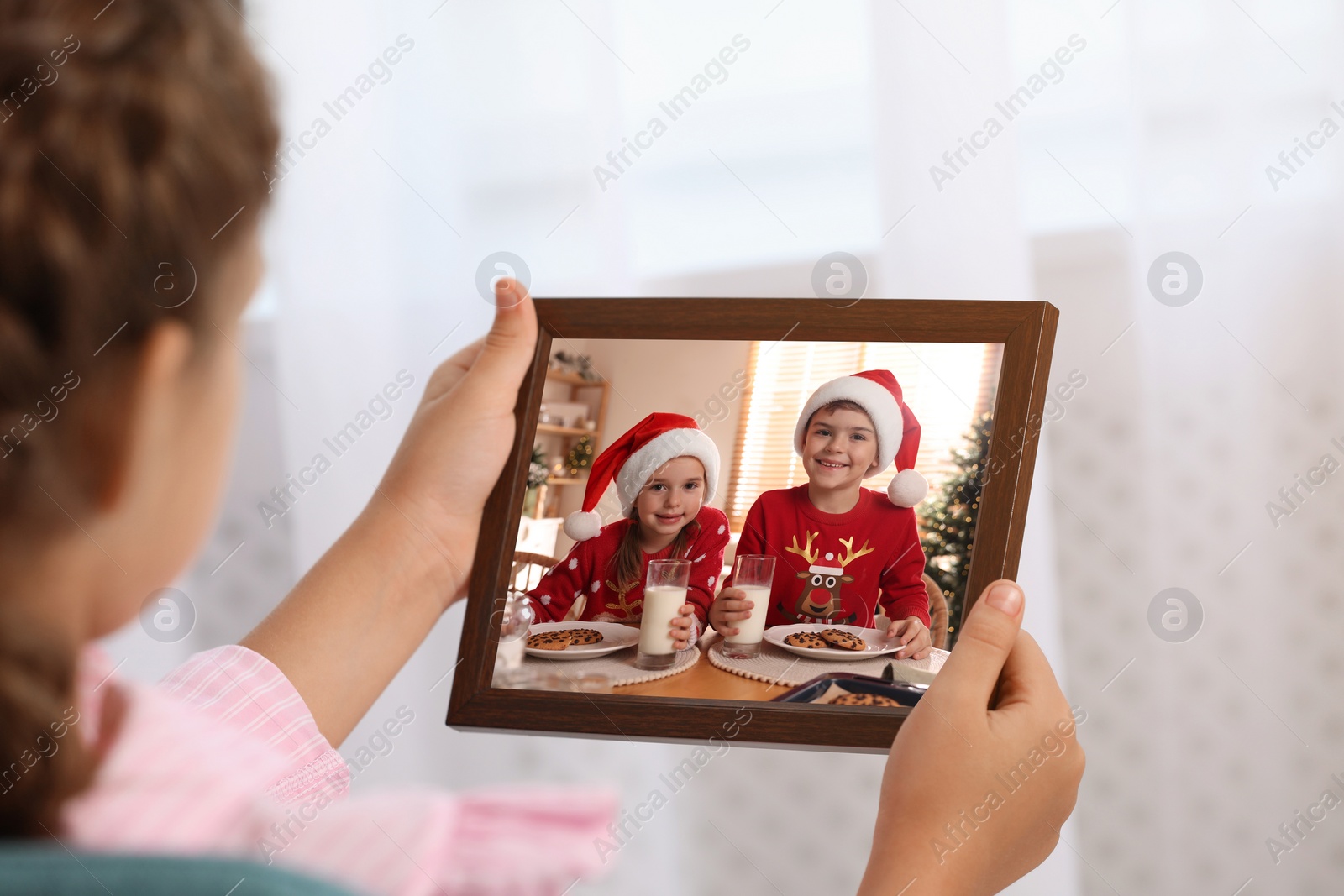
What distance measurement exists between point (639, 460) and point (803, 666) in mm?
208

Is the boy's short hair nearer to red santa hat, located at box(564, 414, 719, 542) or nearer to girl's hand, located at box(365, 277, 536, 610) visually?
red santa hat, located at box(564, 414, 719, 542)

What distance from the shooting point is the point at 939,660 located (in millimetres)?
680

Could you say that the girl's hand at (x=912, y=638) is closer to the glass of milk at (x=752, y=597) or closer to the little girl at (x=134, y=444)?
the glass of milk at (x=752, y=597)

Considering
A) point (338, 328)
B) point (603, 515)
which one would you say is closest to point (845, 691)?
point (603, 515)

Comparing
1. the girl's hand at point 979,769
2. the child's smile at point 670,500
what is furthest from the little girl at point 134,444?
the child's smile at point 670,500

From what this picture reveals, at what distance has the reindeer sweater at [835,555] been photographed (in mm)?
701

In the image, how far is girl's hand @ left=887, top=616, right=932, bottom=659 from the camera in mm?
683

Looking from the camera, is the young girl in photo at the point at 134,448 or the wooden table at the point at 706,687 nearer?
the young girl in photo at the point at 134,448

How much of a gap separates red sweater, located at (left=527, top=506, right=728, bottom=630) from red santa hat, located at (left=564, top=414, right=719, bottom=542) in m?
0.01

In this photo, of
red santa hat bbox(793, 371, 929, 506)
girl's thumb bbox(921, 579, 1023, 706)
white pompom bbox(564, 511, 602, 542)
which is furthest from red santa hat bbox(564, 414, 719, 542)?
girl's thumb bbox(921, 579, 1023, 706)

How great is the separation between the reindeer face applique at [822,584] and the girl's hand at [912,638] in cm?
4

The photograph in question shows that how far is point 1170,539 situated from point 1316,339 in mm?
262

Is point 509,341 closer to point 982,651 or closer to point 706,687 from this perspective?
point 706,687

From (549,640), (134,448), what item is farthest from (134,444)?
(549,640)
